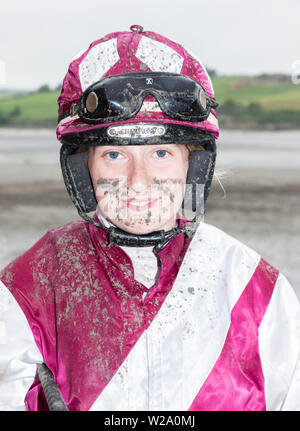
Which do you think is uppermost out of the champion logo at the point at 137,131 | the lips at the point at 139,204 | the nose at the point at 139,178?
the champion logo at the point at 137,131

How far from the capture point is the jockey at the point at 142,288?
5.03 feet

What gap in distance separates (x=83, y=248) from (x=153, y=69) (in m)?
0.52

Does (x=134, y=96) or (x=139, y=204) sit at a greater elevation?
(x=134, y=96)

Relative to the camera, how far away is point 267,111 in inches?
669

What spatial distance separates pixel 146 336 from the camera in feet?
5.07

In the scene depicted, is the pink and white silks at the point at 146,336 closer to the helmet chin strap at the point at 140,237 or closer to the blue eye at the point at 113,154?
the helmet chin strap at the point at 140,237

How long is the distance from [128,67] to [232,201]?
5152 mm

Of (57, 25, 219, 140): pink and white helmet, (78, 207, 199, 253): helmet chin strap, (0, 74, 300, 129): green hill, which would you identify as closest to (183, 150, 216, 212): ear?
(57, 25, 219, 140): pink and white helmet

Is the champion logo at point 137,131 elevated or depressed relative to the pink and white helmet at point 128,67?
depressed

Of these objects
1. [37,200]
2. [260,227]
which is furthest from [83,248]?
[37,200]

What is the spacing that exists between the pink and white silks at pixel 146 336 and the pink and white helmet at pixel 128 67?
14.1 inches

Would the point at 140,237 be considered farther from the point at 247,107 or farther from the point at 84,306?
the point at 247,107

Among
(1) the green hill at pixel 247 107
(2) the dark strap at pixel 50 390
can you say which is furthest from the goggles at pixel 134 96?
(1) the green hill at pixel 247 107

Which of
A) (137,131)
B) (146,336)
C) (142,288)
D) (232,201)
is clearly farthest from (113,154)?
(232,201)
